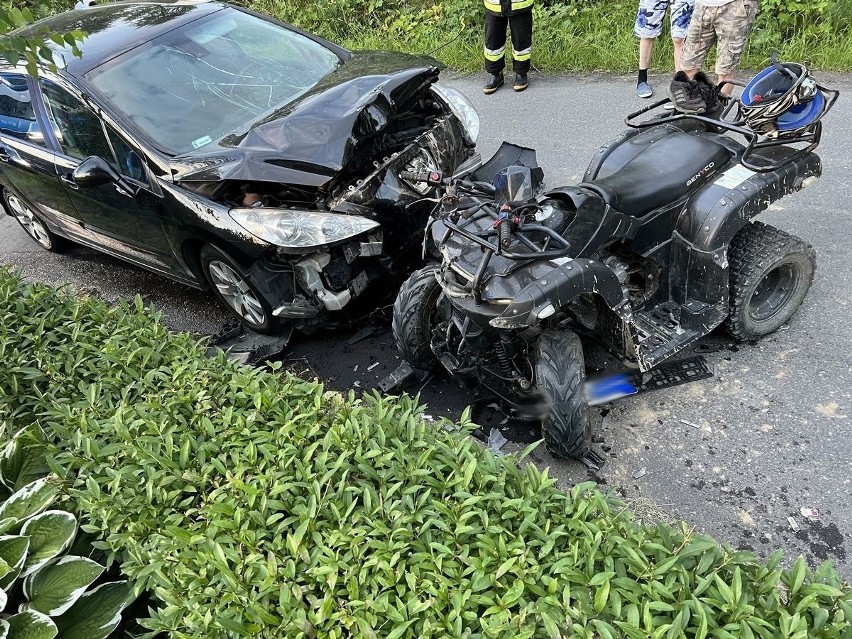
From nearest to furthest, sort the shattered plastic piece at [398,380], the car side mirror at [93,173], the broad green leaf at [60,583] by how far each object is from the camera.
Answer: the broad green leaf at [60,583], the shattered plastic piece at [398,380], the car side mirror at [93,173]

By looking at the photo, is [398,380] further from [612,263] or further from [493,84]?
[493,84]

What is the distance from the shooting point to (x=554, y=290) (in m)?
2.66

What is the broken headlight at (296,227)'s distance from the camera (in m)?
3.58

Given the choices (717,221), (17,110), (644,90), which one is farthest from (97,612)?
(644,90)

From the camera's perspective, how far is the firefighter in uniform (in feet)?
21.7

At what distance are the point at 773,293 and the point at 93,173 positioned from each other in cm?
399

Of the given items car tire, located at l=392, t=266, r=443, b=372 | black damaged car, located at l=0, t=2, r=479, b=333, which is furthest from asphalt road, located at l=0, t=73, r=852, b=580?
black damaged car, located at l=0, t=2, r=479, b=333

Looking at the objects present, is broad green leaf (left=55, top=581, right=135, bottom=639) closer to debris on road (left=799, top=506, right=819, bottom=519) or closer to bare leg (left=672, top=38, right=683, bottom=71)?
debris on road (left=799, top=506, right=819, bottom=519)

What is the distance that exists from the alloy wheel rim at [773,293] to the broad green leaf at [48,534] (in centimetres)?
336

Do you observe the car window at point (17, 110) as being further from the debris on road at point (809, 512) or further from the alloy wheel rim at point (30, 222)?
the debris on road at point (809, 512)

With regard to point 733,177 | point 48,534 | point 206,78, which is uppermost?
point 206,78

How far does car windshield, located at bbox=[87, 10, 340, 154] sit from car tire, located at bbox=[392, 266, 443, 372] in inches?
64.8

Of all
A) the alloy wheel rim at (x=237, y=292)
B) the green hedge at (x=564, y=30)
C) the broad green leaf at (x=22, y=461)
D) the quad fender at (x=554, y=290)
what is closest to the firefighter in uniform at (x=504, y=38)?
the green hedge at (x=564, y=30)

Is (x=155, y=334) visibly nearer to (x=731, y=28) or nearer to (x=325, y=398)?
(x=325, y=398)
